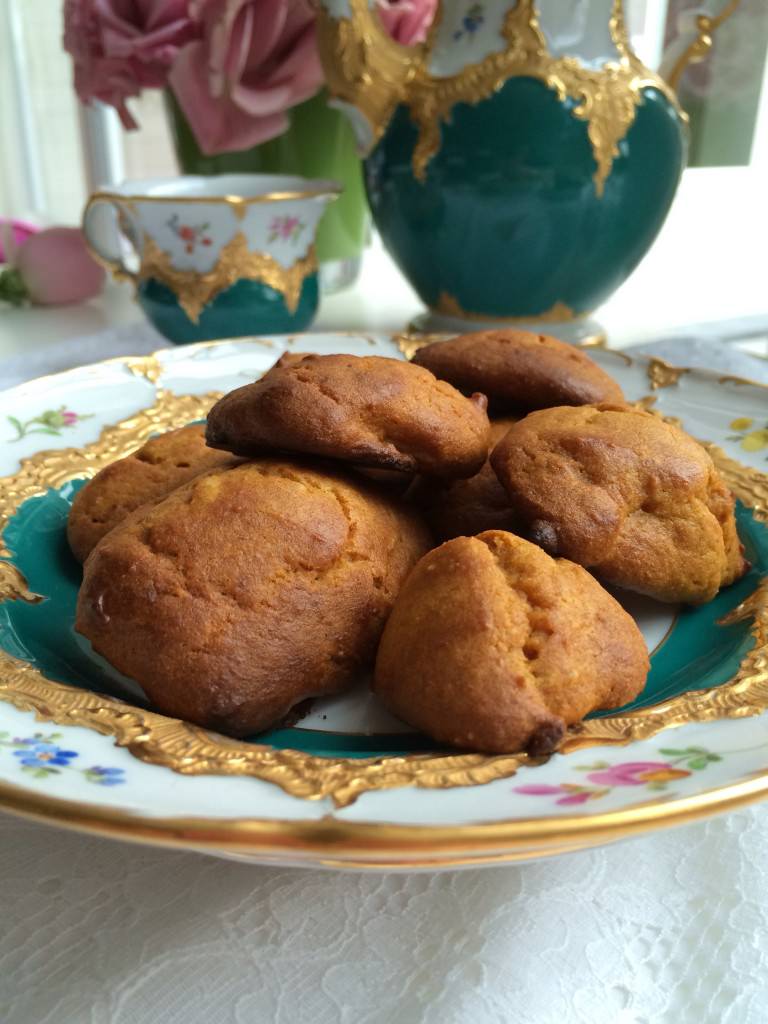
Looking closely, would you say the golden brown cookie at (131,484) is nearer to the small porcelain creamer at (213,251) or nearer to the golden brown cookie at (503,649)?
the golden brown cookie at (503,649)

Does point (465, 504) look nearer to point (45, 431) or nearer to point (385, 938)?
point (385, 938)

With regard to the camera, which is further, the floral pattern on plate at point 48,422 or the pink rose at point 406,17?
the pink rose at point 406,17

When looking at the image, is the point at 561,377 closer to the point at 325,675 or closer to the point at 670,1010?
the point at 325,675

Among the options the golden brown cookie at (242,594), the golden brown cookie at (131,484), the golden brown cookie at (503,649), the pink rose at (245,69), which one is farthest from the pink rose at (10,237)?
the golden brown cookie at (503,649)

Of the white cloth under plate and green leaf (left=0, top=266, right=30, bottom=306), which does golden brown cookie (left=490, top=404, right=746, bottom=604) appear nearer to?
the white cloth under plate

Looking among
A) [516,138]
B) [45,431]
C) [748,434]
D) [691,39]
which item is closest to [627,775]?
[748,434]
